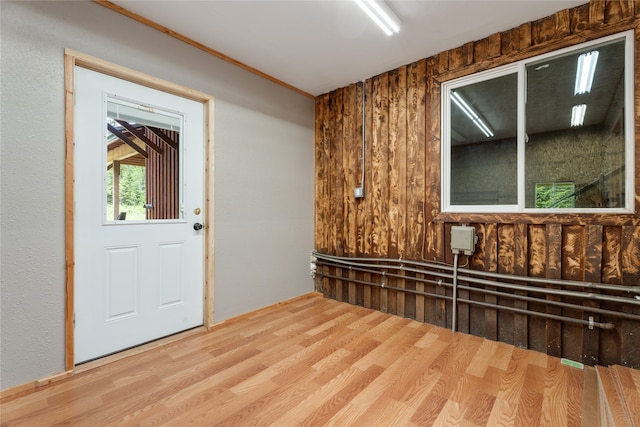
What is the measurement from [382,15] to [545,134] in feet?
5.46

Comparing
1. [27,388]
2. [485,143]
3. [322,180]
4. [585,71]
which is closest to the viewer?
[27,388]

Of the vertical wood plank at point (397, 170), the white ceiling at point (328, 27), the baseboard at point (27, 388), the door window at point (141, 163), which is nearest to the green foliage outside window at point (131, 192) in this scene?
the door window at point (141, 163)

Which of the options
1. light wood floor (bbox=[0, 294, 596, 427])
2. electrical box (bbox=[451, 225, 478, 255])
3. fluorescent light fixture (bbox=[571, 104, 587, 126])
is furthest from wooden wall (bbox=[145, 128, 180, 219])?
fluorescent light fixture (bbox=[571, 104, 587, 126])

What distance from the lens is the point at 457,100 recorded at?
288cm

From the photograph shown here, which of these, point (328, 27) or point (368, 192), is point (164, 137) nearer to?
point (328, 27)

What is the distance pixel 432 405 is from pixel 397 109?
2.71m

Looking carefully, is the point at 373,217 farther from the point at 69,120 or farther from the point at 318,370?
the point at 69,120

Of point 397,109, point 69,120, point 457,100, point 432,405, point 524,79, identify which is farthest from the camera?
point 397,109

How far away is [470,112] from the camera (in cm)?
290

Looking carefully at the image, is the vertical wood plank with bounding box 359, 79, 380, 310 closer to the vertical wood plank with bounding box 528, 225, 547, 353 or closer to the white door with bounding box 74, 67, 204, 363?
the vertical wood plank with bounding box 528, 225, 547, 353

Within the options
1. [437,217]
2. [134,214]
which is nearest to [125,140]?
[134,214]

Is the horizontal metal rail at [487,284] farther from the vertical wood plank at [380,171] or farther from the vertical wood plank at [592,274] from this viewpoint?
the vertical wood plank at [380,171]

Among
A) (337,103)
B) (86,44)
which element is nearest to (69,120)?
(86,44)

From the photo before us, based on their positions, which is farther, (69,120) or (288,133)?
(288,133)
